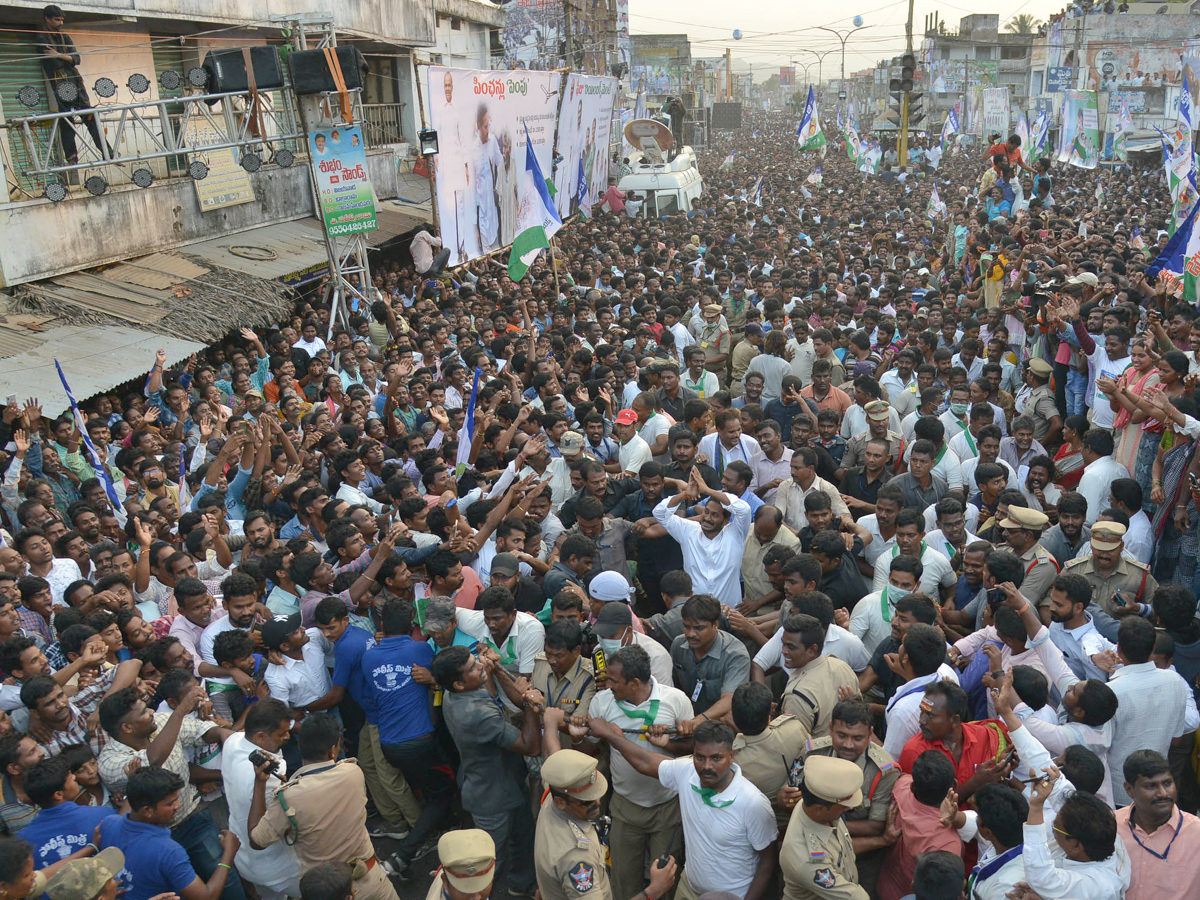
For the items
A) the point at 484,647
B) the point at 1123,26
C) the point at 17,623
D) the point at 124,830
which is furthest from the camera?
the point at 1123,26

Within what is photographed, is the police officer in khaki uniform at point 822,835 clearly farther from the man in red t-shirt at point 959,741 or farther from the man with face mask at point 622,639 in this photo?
the man with face mask at point 622,639

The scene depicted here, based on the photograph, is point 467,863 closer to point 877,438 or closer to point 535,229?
point 877,438

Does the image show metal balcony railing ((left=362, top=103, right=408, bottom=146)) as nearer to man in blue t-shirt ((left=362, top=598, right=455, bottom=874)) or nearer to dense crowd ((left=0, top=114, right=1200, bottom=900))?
dense crowd ((left=0, top=114, right=1200, bottom=900))

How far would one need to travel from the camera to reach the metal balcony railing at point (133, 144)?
1059 centimetres

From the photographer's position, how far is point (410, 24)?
870 inches

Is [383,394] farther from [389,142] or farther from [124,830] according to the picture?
[389,142]

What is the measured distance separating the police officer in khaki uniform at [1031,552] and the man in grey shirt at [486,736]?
2.64m

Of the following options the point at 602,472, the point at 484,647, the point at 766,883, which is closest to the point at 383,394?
the point at 602,472

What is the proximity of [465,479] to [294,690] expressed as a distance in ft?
7.71

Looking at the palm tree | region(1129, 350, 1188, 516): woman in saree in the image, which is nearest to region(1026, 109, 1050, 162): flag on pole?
region(1129, 350, 1188, 516): woman in saree

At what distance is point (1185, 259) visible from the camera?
8617mm

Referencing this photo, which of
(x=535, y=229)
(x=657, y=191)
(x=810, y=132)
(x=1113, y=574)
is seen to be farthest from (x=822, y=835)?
(x=810, y=132)

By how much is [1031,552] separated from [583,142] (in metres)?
21.1

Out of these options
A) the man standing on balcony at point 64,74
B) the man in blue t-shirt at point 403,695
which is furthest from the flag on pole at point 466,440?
the man standing on balcony at point 64,74
